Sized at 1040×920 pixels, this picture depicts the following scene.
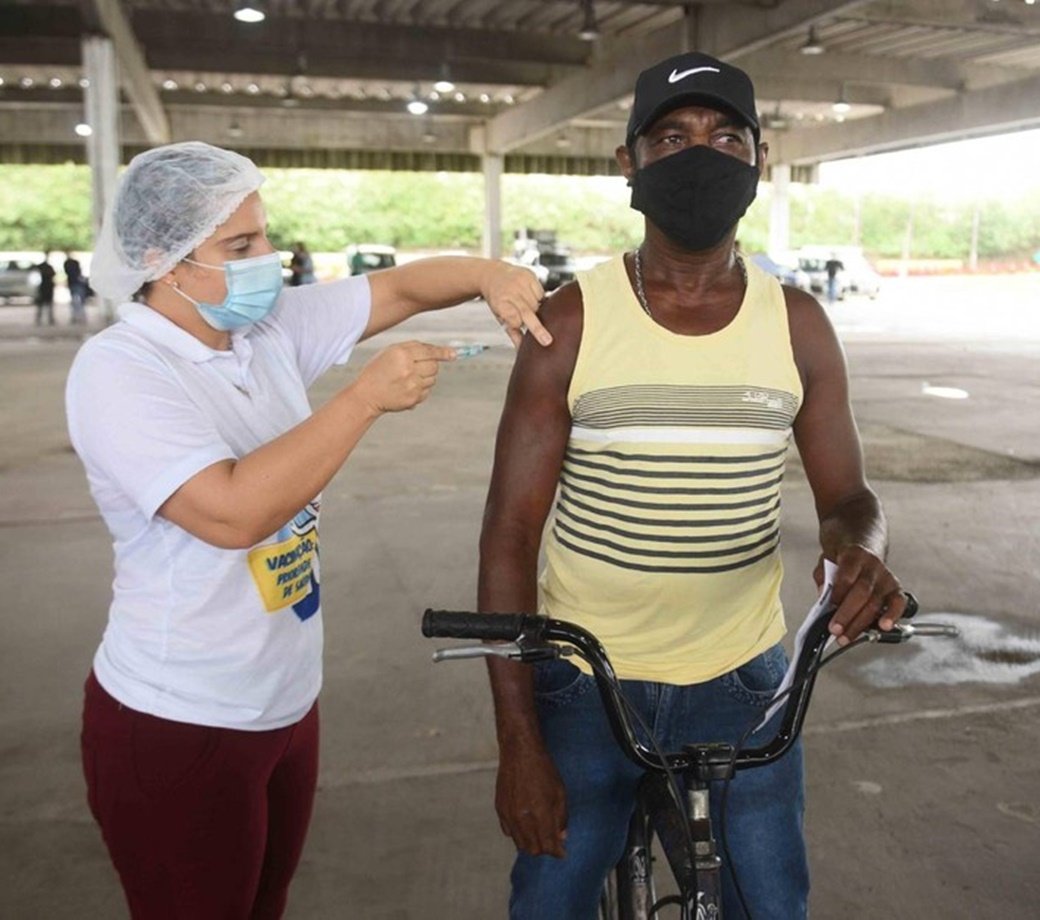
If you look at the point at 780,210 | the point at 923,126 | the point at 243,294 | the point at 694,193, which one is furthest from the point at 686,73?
the point at 780,210

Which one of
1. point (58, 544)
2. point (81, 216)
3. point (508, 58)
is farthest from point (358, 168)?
point (58, 544)

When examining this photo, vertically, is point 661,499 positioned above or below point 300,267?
above

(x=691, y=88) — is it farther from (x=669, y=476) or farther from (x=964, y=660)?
(x=964, y=660)

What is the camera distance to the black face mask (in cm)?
186

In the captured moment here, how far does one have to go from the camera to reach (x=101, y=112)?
19281 millimetres

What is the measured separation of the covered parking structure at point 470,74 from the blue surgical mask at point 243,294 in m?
15.3

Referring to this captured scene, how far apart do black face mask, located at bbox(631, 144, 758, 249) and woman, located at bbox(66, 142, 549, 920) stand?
10.8 inches

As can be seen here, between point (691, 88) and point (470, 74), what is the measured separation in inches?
969

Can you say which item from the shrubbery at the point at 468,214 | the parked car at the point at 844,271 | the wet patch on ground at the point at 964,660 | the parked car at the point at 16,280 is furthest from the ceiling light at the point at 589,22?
the shrubbery at the point at 468,214

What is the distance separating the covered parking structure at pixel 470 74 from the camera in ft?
61.6

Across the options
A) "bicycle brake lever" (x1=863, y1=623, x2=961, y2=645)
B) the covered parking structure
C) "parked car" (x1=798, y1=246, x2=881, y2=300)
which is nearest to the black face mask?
"bicycle brake lever" (x1=863, y1=623, x2=961, y2=645)

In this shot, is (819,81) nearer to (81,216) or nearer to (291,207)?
(291,207)

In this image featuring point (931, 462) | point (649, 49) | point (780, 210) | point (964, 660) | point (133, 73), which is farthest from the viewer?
point (780, 210)

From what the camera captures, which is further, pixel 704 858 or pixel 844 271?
pixel 844 271
